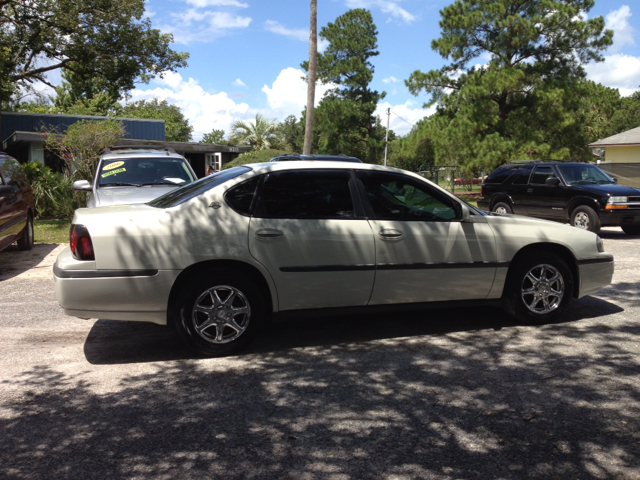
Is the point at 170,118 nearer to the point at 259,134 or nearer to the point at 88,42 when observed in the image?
the point at 259,134

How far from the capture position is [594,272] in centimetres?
582

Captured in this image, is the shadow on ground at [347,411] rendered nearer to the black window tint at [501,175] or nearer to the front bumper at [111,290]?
the front bumper at [111,290]

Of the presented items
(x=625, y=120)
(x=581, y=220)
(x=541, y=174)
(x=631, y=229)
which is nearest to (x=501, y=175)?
(x=541, y=174)

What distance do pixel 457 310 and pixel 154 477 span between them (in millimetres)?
4202

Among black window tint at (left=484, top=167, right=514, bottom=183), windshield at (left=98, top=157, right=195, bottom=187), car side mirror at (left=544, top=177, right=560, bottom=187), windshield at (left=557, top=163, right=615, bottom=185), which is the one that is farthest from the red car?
windshield at (left=557, top=163, right=615, bottom=185)

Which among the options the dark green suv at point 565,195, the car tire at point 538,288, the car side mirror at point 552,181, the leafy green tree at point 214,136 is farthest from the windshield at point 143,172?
the leafy green tree at point 214,136

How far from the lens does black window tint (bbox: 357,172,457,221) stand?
17.3 feet

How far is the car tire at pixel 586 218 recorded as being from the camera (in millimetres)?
12528

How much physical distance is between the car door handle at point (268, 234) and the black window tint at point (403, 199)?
36.9 inches

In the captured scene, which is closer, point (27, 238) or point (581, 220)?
point (27, 238)

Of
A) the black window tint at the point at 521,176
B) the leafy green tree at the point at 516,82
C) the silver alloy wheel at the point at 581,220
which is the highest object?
the leafy green tree at the point at 516,82

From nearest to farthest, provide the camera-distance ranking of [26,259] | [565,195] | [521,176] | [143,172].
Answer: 1. [26,259]
2. [143,172]
3. [565,195]
4. [521,176]

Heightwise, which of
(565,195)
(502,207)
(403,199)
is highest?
(565,195)

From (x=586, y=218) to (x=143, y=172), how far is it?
9.33m
